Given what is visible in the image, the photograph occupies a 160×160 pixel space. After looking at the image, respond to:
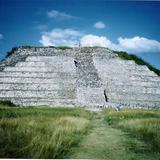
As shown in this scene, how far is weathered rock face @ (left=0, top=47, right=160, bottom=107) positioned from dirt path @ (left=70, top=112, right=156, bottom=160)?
10.5m

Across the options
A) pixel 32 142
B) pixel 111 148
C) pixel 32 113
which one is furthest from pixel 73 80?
pixel 32 142

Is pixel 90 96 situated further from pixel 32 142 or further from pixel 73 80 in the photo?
pixel 32 142

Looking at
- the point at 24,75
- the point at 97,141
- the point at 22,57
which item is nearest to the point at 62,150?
the point at 97,141

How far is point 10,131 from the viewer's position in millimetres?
6188

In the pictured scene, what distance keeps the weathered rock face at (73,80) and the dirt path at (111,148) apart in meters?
10.5

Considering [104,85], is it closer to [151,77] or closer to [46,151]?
[151,77]

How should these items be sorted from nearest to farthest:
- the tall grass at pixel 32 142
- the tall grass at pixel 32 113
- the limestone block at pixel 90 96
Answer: the tall grass at pixel 32 142
the tall grass at pixel 32 113
the limestone block at pixel 90 96

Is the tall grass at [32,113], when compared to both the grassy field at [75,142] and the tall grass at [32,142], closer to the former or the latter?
the grassy field at [75,142]

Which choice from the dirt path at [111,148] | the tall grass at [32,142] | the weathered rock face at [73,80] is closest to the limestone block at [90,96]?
the weathered rock face at [73,80]

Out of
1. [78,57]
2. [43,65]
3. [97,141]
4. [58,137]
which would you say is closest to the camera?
[58,137]

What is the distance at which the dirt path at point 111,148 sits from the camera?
19.6 ft

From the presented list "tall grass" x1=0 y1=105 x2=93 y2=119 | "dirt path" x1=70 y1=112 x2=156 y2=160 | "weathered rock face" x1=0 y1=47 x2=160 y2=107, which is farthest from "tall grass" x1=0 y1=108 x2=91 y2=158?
"weathered rock face" x1=0 y1=47 x2=160 y2=107

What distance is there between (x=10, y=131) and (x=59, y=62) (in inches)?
675

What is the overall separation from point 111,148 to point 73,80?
48.1ft
